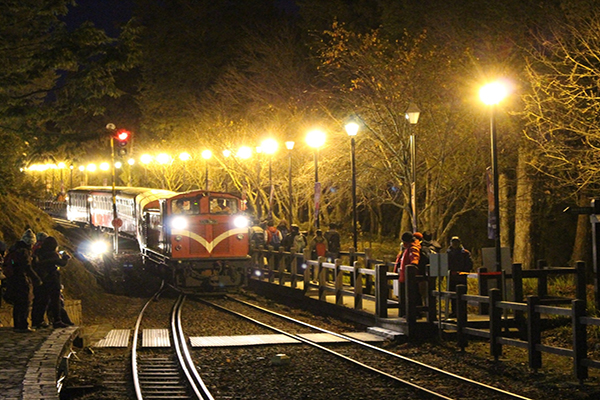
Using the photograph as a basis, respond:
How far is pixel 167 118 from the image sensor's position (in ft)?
205

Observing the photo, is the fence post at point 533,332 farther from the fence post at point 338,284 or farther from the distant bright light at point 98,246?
the distant bright light at point 98,246

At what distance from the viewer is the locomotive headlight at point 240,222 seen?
26.6 metres

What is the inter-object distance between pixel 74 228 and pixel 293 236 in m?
25.0

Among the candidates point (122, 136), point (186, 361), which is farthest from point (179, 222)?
point (186, 361)

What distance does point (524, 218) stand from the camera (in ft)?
93.1

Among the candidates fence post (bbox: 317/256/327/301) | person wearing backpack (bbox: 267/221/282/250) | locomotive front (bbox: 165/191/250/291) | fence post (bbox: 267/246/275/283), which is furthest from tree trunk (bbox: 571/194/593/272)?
fence post (bbox: 317/256/327/301)

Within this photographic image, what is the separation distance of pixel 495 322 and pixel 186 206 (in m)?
14.1

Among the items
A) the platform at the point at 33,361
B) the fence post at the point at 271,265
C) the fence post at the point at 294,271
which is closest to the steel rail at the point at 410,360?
the fence post at the point at 294,271

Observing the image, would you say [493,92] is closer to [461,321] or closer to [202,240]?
[461,321]

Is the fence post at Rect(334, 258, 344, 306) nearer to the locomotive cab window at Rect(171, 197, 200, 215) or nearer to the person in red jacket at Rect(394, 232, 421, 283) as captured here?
the person in red jacket at Rect(394, 232, 421, 283)

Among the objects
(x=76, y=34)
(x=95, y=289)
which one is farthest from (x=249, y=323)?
(x=76, y=34)

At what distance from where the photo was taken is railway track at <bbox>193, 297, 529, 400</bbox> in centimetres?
1115

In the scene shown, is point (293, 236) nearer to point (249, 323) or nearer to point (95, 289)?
point (95, 289)

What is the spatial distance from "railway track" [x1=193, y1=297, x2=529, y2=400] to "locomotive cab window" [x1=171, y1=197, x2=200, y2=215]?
310 inches
